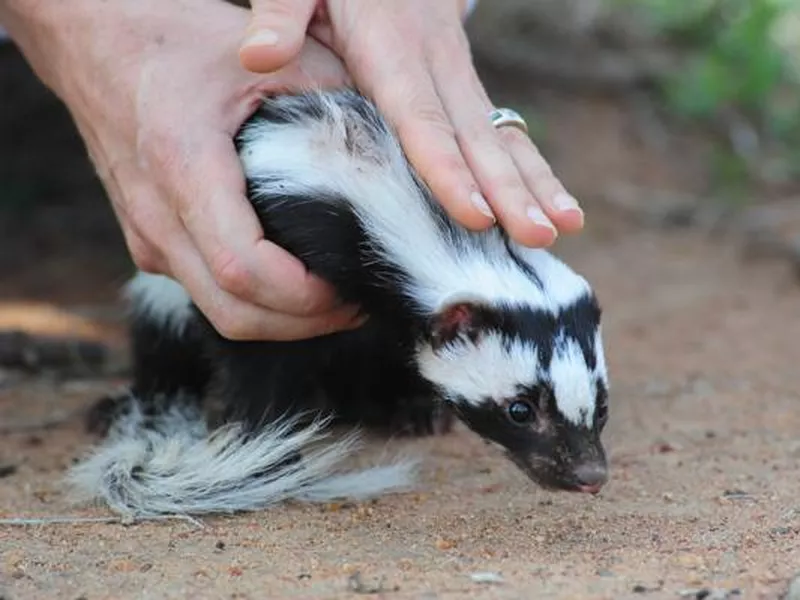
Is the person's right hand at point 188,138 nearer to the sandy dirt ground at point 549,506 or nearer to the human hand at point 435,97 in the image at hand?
the human hand at point 435,97

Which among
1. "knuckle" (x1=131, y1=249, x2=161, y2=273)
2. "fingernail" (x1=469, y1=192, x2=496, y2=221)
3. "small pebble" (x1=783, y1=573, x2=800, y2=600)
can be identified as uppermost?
"fingernail" (x1=469, y1=192, x2=496, y2=221)

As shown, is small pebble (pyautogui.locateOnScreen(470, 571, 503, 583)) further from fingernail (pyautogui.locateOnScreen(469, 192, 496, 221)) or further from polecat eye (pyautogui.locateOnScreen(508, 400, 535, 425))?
fingernail (pyautogui.locateOnScreen(469, 192, 496, 221))

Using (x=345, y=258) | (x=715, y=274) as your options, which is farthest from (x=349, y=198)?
(x=715, y=274)

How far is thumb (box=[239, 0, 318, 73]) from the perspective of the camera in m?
3.42

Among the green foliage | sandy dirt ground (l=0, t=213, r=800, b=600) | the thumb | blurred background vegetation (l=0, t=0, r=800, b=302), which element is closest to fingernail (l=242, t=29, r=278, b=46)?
the thumb

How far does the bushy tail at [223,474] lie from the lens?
3486 mm

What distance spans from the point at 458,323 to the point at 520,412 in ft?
0.86

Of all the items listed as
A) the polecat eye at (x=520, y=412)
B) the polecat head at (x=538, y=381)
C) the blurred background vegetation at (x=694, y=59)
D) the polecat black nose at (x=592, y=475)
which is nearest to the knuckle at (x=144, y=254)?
the polecat head at (x=538, y=381)

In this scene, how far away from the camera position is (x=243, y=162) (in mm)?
3680

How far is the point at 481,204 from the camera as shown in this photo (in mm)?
3242

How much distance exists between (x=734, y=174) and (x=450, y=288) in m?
4.32

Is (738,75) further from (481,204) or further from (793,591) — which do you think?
(793,591)

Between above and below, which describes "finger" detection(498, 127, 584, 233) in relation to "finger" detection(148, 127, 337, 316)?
above

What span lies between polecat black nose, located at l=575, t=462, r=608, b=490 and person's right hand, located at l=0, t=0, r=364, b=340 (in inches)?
31.4
